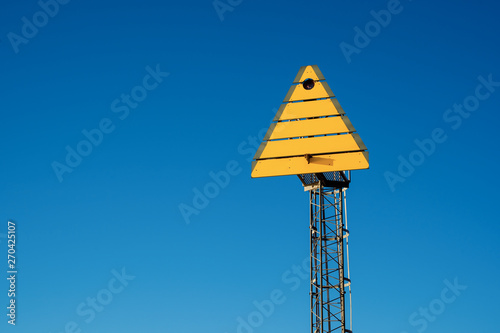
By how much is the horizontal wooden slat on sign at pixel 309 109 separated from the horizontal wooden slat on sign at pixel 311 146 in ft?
3.54

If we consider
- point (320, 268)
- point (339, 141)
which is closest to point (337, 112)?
point (339, 141)

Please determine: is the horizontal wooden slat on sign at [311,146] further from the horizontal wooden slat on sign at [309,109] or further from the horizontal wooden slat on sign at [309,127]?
the horizontal wooden slat on sign at [309,109]

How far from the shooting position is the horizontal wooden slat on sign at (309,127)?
3350 centimetres

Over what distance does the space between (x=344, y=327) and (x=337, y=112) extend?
31.7ft

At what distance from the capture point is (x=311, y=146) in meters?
33.7

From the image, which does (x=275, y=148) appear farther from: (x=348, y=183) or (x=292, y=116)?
(x=348, y=183)

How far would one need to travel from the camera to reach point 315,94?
34.3 m

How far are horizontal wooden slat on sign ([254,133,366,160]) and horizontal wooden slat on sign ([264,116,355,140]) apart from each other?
0.81 feet

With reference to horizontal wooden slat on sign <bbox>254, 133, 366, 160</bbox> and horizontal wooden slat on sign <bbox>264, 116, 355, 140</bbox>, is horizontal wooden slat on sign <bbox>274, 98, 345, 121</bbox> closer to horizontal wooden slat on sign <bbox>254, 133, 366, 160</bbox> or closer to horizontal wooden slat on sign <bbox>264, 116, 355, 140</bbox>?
horizontal wooden slat on sign <bbox>264, 116, 355, 140</bbox>

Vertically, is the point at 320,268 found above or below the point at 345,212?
below

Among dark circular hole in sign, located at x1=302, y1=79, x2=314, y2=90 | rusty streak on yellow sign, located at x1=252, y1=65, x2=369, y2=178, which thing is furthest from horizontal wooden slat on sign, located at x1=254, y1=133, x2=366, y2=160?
dark circular hole in sign, located at x1=302, y1=79, x2=314, y2=90

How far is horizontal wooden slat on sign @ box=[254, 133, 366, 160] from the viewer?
33.2m

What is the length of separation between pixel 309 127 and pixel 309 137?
450 mm

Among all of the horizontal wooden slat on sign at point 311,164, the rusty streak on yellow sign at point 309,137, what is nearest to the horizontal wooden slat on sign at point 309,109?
the rusty streak on yellow sign at point 309,137
